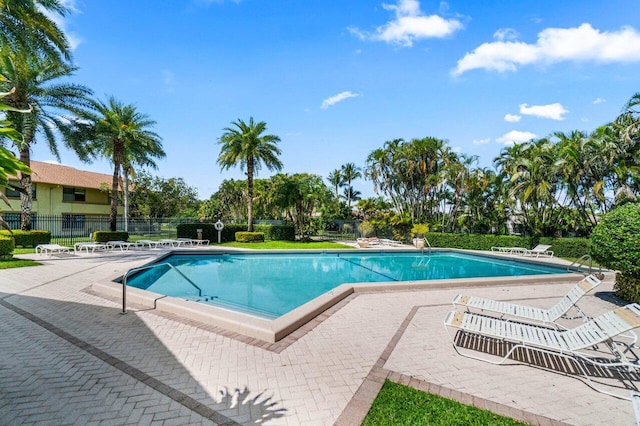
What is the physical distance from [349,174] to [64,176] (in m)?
34.0

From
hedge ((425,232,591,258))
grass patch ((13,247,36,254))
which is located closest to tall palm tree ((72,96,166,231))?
grass patch ((13,247,36,254))

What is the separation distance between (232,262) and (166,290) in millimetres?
6018

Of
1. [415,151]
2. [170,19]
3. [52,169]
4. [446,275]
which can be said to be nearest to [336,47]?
[170,19]

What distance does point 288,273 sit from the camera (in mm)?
13047

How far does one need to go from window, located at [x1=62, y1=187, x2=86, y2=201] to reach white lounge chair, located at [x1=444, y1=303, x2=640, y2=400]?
112 ft

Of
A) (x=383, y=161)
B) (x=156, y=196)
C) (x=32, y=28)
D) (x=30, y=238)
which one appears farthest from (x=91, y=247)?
(x=383, y=161)

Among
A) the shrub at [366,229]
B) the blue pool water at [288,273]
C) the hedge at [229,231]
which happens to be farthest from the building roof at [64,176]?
the shrub at [366,229]

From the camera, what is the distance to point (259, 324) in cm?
540

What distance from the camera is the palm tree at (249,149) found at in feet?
78.9

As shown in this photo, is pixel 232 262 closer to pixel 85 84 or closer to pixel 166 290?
pixel 166 290

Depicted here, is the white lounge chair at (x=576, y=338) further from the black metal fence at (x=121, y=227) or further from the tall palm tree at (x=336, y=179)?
the tall palm tree at (x=336, y=179)

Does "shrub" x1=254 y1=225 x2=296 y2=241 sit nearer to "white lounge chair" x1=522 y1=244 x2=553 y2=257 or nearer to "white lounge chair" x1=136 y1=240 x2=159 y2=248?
"white lounge chair" x1=136 y1=240 x2=159 y2=248

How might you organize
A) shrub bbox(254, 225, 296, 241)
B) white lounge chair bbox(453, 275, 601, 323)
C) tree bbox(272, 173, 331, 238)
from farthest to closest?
1. shrub bbox(254, 225, 296, 241)
2. tree bbox(272, 173, 331, 238)
3. white lounge chair bbox(453, 275, 601, 323)

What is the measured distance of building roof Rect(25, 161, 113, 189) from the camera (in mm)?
26962
